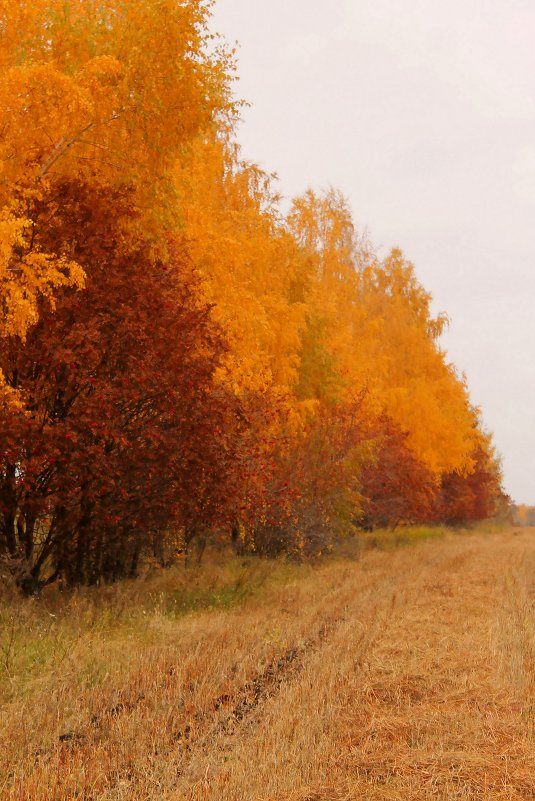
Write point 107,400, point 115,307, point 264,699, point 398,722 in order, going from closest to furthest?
point 398,722 → point 264,699 → point 107,400 → point 115,307

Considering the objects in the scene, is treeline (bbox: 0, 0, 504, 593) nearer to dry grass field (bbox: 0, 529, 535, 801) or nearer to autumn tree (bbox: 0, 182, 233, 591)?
autumn tree (bbox: 0, 182, 233, 591)

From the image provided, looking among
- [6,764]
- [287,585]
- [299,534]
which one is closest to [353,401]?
[299,534]

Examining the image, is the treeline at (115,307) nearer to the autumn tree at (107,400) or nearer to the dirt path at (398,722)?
the autumn tree at (107,400)

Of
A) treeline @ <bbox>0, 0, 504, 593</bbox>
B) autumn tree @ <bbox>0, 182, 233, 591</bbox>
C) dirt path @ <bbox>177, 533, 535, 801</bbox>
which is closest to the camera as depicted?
dirt path @ <bbox>177, 533, 535, 801</bbox>

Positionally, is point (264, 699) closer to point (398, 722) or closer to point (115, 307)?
point (398, 722)

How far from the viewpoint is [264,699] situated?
642cm

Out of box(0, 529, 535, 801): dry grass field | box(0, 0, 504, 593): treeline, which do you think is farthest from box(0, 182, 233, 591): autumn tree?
box(0, 529, 535, 801): dry grass field

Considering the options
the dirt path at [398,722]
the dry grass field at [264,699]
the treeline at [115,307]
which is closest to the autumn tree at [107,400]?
the treeline at [115,307]

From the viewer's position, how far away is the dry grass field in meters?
4.71

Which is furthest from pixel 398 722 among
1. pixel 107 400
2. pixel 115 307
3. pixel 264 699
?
pixel 115 307

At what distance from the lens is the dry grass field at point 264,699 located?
4711 millimetres

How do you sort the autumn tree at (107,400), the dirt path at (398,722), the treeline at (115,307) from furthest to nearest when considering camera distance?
the autumn tree at (107,400), the treeline at (115,307), the dirt path at (398,722)

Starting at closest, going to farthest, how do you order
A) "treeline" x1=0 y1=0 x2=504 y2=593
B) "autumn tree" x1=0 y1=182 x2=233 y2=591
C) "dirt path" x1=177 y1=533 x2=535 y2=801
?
"dirt path" x1=177 y1=533 x2=535 y2=801, "treeline" x1=0 y1=0 x2=504 y2=593, "autumn tree" x1=0 y1=182 x2=233 y2=591

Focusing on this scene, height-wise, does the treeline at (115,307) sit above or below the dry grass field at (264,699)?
above
